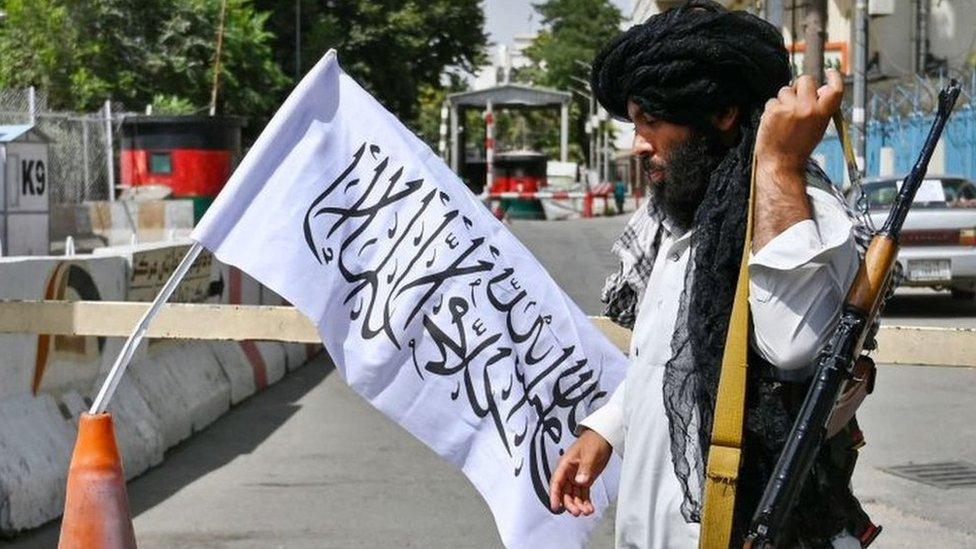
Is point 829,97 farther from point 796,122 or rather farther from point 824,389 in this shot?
point 824,389

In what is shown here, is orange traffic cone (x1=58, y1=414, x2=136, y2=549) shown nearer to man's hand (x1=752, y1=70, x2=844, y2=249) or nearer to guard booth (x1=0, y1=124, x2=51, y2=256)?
man's hand (x1=752, y1=70, x2=844, y2=249)

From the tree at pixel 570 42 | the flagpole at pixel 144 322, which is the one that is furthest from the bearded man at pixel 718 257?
the tree at pixel 570 42

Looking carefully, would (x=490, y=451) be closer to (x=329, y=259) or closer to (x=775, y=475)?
(x=329, y=259)

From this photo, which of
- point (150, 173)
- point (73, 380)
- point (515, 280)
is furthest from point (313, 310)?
point (150, 173)

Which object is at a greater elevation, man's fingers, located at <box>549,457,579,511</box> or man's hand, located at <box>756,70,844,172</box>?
man's hand, located at <box>756,70,844,172</box>

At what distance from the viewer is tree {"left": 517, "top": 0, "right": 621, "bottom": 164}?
10250cm

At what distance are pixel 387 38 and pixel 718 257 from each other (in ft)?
177

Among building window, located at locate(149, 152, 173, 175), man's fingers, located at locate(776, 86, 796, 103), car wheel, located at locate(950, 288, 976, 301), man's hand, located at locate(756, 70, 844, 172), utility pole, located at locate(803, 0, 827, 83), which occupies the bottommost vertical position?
car wheel, located at locate(950, 288, 976, 301)

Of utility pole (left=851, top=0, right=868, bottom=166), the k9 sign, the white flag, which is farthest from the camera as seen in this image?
utility pole (left=851, top=0, right=868, bottom=166)

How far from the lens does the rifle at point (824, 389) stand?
8.36 feet

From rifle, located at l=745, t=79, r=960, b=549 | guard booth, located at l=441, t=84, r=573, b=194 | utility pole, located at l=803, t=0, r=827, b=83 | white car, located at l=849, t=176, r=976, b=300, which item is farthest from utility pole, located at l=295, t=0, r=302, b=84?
rifle, located at l=745, t=79, r=960, b=549

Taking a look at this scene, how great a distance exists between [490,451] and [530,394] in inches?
7.0

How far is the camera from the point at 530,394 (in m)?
Answer: 4.18

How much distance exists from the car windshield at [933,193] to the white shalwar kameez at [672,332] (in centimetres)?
1575
